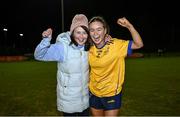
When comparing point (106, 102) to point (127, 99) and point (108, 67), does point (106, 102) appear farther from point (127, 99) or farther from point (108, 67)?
point (127, 99)

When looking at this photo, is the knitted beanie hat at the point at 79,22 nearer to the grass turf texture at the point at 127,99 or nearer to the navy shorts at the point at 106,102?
the navy shorts at the point at 106,102

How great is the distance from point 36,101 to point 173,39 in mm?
48722

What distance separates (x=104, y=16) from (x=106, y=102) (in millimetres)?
57769

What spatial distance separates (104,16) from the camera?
6194cm

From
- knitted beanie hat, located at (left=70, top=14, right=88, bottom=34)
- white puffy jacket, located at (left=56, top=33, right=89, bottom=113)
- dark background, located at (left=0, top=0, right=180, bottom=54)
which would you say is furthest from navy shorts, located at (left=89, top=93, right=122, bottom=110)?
dark background, located at (left=0, top=0, right=180, bottom=54)

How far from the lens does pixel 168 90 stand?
12484 mm

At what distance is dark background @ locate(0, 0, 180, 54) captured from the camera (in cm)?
5769

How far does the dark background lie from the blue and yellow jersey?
42730mm

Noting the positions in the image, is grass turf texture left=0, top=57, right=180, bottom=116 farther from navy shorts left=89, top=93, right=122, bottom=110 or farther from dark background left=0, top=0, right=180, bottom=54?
dark background left=0, top=0, right=180, bottom=54

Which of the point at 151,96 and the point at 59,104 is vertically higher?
the point at 59,104

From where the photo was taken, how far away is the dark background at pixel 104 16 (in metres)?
57.7

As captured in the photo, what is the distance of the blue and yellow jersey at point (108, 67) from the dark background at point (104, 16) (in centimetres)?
4273

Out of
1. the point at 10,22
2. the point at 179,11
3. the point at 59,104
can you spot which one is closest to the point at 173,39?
the point at 179,11

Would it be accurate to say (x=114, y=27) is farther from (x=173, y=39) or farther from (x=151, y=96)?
(x=151, y=96)
